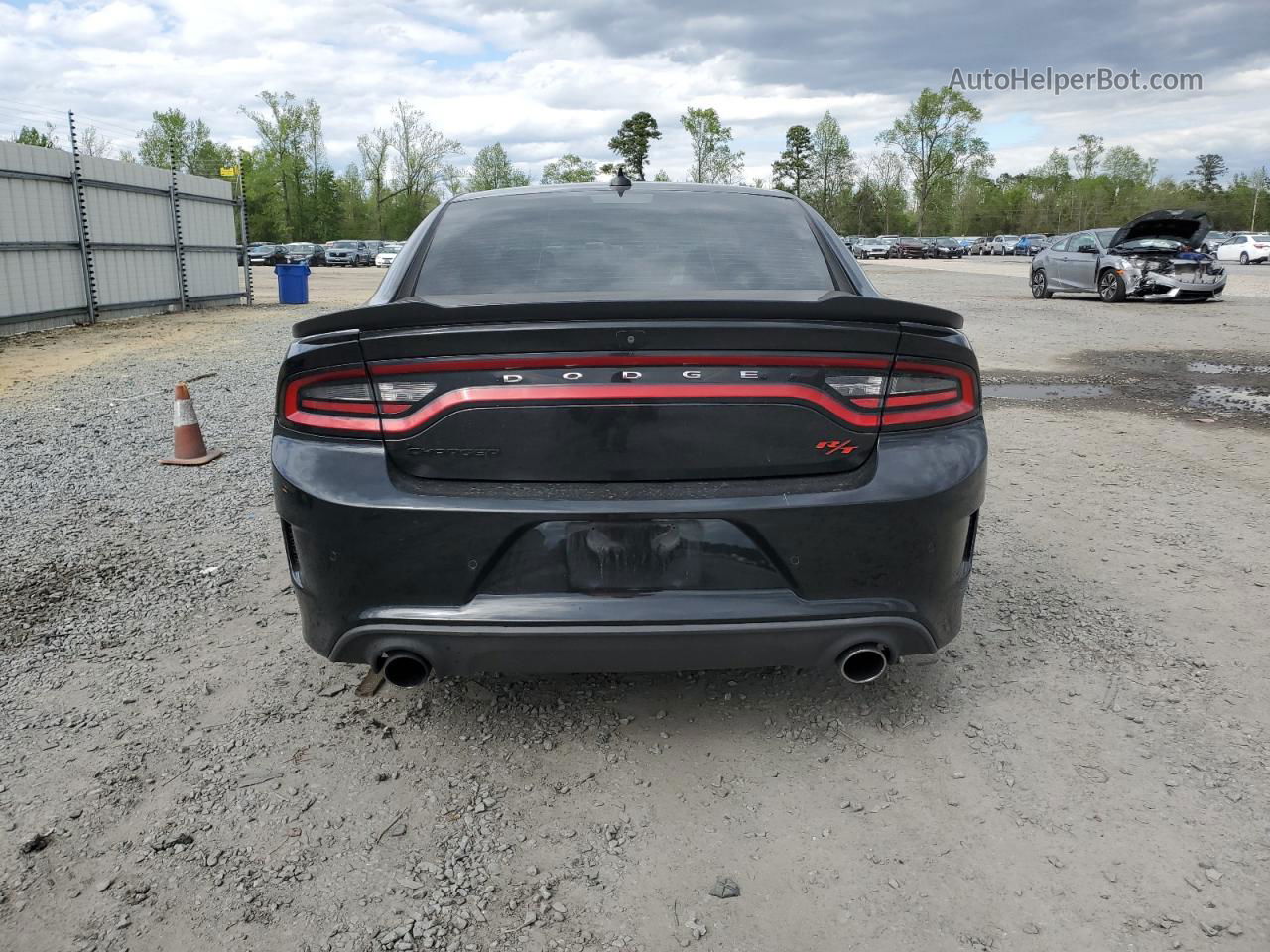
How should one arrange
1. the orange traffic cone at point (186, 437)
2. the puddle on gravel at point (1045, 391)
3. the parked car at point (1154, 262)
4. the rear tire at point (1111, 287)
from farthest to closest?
the rear tire at point (1111, 287) → the parked car at point (1154, 262) → the puddle on gravel at point (1045, 391) → the orange traffic cone at point (186, 437)

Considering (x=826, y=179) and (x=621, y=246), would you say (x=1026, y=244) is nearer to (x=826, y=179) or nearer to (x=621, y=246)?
(x=826, y=179)

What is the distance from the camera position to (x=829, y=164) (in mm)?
90750

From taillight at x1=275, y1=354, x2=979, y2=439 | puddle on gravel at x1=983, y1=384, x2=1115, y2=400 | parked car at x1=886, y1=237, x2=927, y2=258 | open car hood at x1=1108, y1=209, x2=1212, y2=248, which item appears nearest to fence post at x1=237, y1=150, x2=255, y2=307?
puddle on gravel at x1=983, y1=384, x2=1115, y2=400

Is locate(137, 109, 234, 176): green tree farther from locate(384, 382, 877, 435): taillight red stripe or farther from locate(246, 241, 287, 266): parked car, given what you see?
locate(384, 382, 877, 435): taillight red stripe

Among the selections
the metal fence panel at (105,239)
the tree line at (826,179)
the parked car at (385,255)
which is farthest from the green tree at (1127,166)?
the metal fence panel at (105,239)

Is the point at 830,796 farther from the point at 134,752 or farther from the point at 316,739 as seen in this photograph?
the point at 134,752

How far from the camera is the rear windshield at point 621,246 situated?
3105mm

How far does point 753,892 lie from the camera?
2195mm

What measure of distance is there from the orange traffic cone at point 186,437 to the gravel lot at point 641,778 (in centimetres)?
160

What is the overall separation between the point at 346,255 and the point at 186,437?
5194 cm

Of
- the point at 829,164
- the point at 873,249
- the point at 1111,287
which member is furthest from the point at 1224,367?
the point at 829,164

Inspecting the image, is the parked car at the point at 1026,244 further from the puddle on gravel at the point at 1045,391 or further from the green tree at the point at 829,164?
the puddle on gravel at the point at 1045,391

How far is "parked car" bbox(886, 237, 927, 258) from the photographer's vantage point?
2694 inches

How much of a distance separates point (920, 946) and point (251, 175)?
81451 mm
